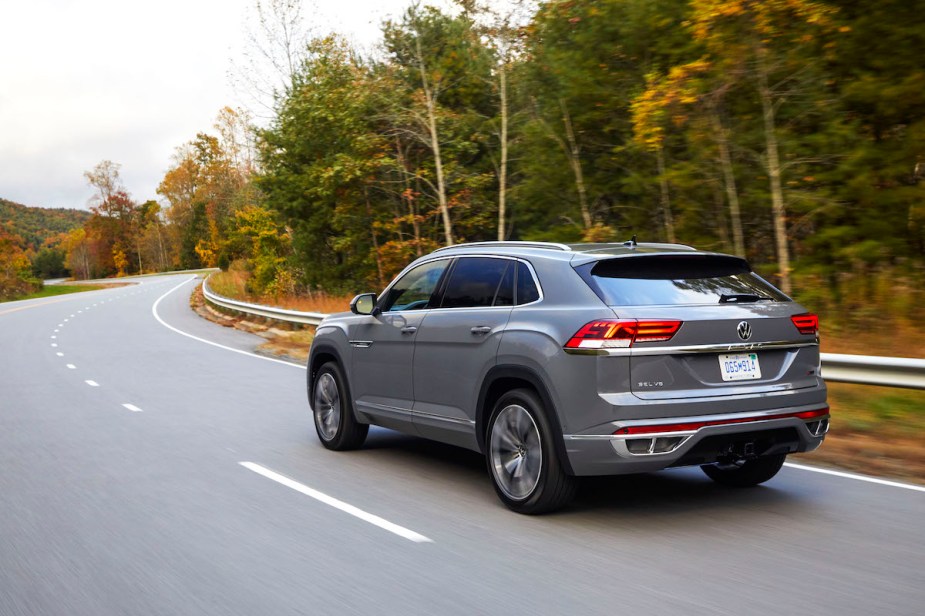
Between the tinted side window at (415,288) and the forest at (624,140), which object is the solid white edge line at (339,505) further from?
the forest at (624,140)

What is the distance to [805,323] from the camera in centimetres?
582

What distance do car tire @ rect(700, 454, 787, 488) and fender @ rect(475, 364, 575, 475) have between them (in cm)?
167

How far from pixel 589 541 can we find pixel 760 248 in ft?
40.4

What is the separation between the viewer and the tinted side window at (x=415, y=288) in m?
7.22

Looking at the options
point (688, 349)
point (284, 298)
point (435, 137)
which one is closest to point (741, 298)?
point (688, 349)

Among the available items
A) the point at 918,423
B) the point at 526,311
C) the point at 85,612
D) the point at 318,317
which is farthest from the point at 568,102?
the point at 85,612

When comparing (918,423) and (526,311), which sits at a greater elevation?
(526,311)

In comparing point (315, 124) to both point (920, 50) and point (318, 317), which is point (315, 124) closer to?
point (318, 317)

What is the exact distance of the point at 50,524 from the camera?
19.6ft

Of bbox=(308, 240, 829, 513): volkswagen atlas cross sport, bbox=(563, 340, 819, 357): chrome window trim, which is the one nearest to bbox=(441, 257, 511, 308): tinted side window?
bbox=(308, 240, 829, 513): volkswagen atlas cross sport

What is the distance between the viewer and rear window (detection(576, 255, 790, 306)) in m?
5.51

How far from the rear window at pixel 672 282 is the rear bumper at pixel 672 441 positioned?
718mm

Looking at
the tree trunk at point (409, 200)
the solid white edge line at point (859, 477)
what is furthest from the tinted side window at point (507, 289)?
the tree trunk at point (409, 200)

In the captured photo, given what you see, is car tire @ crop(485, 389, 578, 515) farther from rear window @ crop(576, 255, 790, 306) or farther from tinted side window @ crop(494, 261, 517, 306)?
rear window @ crop(576, 255, 790, 306)
